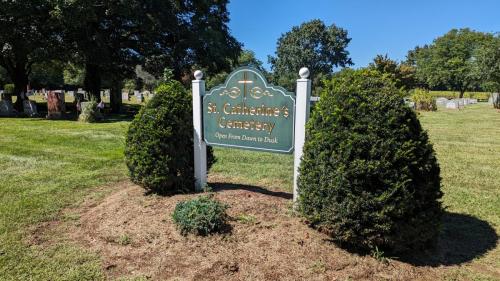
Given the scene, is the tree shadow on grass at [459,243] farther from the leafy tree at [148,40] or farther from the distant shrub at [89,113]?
the leafy tree at [148,40]

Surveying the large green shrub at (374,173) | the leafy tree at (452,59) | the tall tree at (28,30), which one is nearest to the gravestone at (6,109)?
the tall tree at (28,30)

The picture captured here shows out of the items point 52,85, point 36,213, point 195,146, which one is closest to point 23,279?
point 36,213

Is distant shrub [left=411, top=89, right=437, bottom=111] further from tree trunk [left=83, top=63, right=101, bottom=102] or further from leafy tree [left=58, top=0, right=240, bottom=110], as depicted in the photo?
tree trunk [left=83, top=63, right=101, bottom=102]

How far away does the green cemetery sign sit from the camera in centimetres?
446

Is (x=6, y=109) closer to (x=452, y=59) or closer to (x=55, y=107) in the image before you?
(x=55, y=107)

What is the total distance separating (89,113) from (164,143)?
12962 mm

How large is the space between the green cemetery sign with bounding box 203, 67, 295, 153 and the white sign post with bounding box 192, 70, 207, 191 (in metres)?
0.08

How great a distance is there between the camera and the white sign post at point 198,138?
5035 millimetres

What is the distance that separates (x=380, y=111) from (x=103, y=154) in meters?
7.51

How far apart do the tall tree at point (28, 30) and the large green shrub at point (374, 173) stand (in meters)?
17.3

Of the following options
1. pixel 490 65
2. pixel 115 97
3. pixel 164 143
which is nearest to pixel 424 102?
pixel 490 65

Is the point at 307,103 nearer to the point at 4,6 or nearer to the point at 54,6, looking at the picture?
the point at 54,6

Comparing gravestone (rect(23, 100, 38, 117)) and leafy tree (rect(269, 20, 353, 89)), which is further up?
leafy tree (rect(269, 20, 353, 89))

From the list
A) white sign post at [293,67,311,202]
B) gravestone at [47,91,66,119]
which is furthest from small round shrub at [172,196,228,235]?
gravestone at [47,91,66,119]
